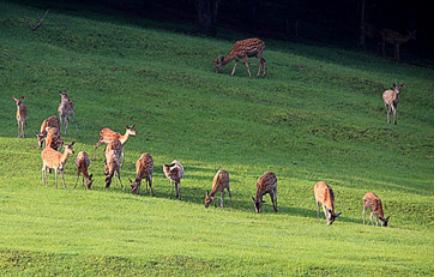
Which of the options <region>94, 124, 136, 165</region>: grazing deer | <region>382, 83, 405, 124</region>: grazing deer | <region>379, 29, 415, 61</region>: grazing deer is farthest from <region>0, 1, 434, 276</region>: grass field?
<region>379, 29, 415, 61</region>: grazing deer

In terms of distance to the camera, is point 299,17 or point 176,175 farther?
point 299,17

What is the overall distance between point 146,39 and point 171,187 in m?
17.9

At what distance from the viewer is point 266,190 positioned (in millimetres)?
26562

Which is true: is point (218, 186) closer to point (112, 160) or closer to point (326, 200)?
point (326, 200)

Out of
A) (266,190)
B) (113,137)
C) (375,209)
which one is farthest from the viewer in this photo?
(113,137)

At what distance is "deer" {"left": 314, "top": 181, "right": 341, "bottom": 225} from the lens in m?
25.4

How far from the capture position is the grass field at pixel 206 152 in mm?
20141

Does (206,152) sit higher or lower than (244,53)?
lower

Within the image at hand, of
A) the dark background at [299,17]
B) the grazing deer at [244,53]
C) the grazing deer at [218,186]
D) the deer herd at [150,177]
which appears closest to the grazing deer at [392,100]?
the grazing deer at [244,53]

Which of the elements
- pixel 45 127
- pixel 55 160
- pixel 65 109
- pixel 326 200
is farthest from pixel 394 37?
pixel 55 160

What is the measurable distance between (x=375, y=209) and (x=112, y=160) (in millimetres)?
5685

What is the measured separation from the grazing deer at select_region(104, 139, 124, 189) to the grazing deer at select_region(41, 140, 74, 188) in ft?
2.93

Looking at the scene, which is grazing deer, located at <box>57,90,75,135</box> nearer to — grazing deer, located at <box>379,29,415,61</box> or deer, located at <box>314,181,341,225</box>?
deer, located at <box>314,181,341,225</box>

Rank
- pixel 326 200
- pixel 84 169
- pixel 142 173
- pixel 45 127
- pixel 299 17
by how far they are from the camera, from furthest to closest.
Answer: pixel 299 17, pixel 45 127, pixel 84 169, pixel 142 173, pixel 326 200
